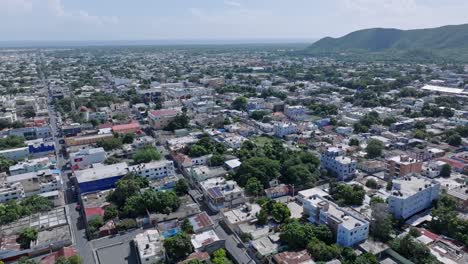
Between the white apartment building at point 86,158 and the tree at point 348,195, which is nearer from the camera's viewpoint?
the tree at point 348,195

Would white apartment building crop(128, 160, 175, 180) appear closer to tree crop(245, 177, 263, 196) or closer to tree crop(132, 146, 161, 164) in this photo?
tree crop(132, 146, 161, 164)

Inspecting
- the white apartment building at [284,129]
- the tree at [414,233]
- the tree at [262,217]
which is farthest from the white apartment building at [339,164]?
the white apartment building at [284,129]

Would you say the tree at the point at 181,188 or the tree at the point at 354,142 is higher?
the tree at the point at 354,142

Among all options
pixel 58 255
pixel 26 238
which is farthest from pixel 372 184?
pixel 26 238

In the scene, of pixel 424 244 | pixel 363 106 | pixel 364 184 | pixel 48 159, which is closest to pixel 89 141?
pixel 48 159

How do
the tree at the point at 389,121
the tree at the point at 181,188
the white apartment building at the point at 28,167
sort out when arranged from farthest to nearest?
1. the tree at the point at 389,121
2. the white apartment building at the point at 28,167
3. the tree at the point at 181,188

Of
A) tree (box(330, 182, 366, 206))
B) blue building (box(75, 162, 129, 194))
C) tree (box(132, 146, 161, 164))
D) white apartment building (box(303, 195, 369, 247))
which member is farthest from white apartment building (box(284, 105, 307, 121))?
white apartment building (box(303, 195, 369, 247))

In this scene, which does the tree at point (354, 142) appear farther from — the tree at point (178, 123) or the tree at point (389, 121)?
the tree at point (178, 123)
